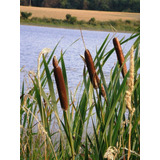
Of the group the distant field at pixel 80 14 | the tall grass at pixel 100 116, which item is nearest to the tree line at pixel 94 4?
the distant field at pixel 80 14

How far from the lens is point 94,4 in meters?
1.55

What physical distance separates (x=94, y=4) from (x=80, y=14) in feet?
0.40

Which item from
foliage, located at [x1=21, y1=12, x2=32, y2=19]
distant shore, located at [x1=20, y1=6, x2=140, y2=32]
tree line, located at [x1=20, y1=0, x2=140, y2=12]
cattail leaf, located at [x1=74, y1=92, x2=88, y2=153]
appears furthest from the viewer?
foliage, located at [x1=21, y1=12, x2=32, y2=19]

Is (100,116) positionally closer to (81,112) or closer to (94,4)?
(81,112)

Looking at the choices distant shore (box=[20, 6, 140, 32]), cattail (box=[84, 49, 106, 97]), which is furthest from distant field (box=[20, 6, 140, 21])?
cattail (box=[84, 49, 106, 97])

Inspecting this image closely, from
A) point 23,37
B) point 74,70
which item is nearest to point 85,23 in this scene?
point 74,70

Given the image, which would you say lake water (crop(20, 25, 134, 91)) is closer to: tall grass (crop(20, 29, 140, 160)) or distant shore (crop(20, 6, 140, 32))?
distant shore (crop(20, 6, 140, 32))

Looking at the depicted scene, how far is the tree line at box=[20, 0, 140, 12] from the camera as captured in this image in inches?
56.3

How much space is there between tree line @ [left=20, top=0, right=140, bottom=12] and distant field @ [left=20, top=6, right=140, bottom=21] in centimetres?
3

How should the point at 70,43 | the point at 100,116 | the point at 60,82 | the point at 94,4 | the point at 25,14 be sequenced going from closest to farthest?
the point at 60,82
the point at 100,116
the point at 94,4
the point at 25,14
the point at 70,43

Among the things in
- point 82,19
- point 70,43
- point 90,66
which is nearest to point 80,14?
point 82,19
